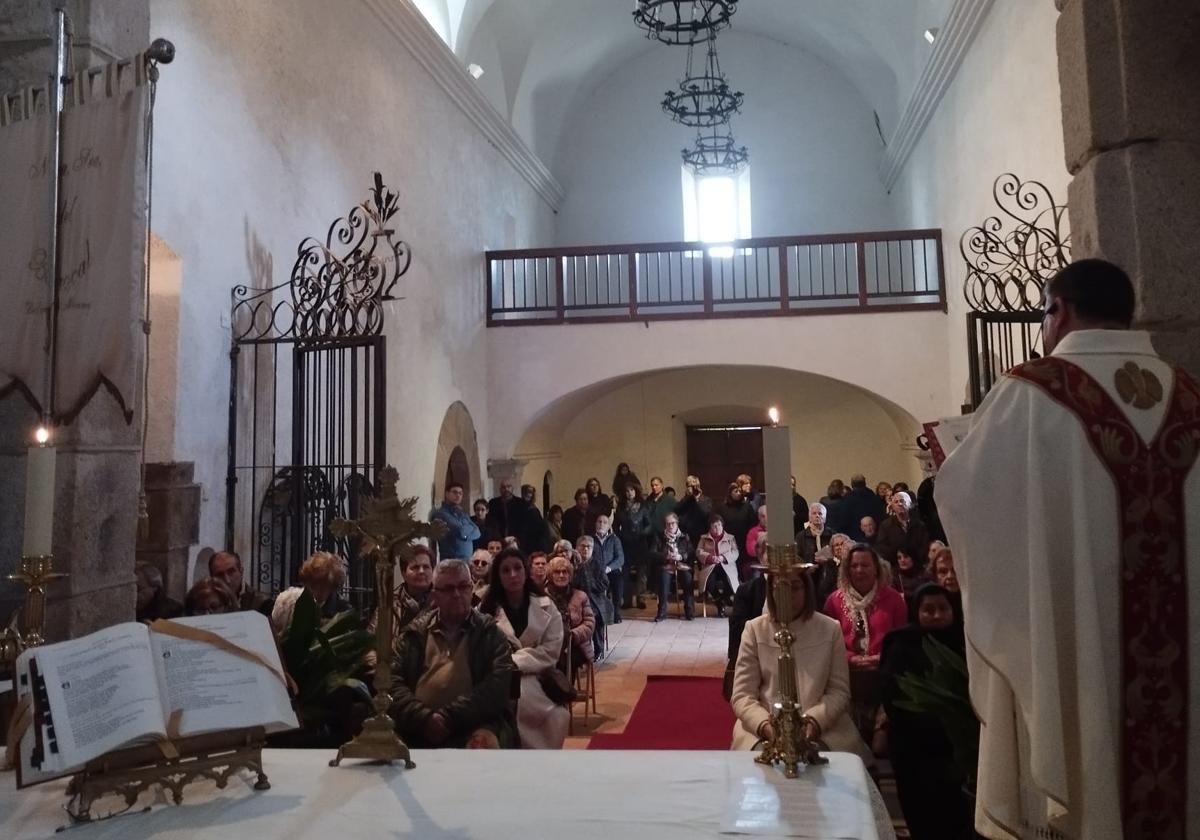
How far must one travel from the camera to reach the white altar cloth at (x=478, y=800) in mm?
1662

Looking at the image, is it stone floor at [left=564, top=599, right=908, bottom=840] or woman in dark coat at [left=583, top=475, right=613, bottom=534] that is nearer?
stone floor at [left=564, top=599, right=908, bottom=840]

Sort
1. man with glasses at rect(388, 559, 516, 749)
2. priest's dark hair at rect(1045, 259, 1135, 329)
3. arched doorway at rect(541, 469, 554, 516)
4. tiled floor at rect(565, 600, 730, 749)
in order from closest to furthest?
priest's dark hair at rect(1045, 259, 1135, 329) < man with glasses at rect(388, 559, 516, 749) < tiled floor at rect(565, 600, 730, 749) < arched doorway at rect(541, 469, 554, 516)

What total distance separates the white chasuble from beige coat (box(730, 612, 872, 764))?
1465mm

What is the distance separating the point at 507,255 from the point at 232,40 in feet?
18.8

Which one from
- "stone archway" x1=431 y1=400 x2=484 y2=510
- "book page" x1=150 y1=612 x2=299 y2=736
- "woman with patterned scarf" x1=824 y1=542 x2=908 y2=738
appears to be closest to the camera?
"book page" x1=150 y1=612 x2=299 y2=736

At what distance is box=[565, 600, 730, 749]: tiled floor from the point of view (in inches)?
257

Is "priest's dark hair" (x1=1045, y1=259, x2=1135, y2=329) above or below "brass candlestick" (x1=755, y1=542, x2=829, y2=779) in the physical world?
above

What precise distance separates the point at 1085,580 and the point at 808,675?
1719mm

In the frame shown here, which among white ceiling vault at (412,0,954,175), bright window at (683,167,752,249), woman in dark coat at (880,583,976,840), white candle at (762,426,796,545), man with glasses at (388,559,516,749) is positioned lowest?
woman in dark coat at (880,583,976,840)

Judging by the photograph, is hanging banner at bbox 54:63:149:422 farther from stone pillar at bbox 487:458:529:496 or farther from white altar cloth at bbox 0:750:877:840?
stone pillar at bbox 487:458:529:496

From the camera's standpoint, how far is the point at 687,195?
16500 millimetres

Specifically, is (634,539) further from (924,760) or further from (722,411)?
(924,760)

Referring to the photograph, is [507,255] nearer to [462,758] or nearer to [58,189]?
[58,189]

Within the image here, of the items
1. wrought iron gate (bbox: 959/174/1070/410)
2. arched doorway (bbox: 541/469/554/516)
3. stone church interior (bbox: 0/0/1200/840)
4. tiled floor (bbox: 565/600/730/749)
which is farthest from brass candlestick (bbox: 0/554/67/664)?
arched doorway (bbox: 541/469/554/516)
